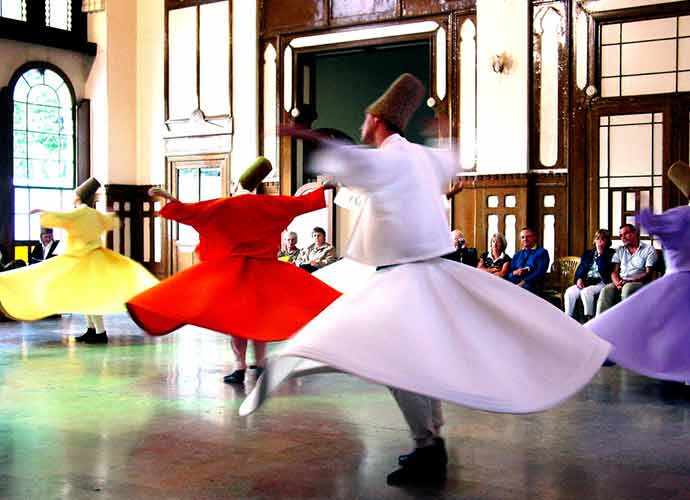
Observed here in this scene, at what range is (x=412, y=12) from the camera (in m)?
11.7

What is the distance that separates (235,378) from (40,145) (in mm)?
8513

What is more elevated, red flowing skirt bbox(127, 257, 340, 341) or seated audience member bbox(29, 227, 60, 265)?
seated audience member bbox(29, 227, 60, 265)

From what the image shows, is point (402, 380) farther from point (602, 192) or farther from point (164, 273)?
point (164, 273)

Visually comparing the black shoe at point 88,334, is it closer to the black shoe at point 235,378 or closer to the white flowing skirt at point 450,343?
the black shoe at point 235,378

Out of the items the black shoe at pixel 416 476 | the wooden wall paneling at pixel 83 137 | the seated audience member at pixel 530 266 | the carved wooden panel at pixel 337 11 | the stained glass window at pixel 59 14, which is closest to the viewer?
the black shoe at pixel 416 476

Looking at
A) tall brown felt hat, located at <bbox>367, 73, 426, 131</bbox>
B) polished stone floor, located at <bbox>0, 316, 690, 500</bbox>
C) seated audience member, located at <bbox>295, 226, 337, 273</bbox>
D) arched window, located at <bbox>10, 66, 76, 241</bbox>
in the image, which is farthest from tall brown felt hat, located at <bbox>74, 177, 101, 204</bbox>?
arched window, located at <bbox>10, 66, 76, 241</bbox>

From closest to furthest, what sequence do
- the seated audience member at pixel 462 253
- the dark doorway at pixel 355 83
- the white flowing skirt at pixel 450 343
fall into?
1. the white flowing skirt at pixel 450 343
2. the seated audience member at pixel 462 253
3. the dark doorway at pixel 355 83

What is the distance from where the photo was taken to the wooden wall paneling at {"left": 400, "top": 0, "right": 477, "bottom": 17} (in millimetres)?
11250

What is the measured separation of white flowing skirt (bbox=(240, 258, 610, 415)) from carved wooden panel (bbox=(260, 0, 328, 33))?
30.9 feet

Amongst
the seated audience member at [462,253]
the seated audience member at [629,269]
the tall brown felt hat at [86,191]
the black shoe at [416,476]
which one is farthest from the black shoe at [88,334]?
the black shoe at [416,476]

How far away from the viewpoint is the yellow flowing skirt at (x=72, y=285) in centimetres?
709

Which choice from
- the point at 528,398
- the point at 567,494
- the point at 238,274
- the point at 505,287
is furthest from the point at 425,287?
the point at 238,274

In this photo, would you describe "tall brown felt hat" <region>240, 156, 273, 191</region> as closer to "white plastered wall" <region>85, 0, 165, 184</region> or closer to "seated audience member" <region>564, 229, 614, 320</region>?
"seated audience member" <region>564, 229, 614, 320</region>

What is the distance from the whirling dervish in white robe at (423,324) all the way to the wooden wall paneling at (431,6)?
7.98 m
